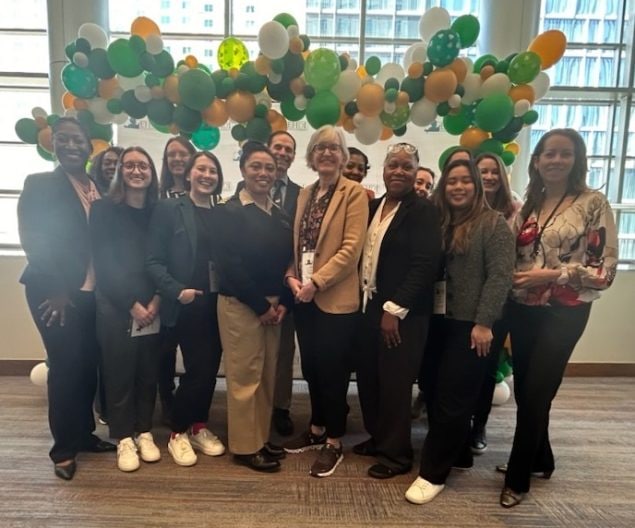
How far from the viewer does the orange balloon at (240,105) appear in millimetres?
2721

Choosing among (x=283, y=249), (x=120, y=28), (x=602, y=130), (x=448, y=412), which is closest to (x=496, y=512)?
(x=448, y=412)

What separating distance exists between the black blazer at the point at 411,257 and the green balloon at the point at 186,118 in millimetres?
1466

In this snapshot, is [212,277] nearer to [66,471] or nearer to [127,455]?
[127,455]

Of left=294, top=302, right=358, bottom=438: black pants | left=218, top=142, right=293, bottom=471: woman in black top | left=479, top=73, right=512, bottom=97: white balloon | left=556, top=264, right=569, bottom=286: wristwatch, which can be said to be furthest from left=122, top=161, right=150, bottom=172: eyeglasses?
left=479, top=73, right=512, bottom=97: white balloon

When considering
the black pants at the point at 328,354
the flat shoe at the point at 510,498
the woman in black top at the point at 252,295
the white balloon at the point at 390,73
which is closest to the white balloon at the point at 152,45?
the woman in black top at the point at 252,295

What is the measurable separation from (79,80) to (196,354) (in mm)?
1775

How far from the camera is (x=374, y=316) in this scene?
212cm

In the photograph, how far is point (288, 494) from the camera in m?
2.04

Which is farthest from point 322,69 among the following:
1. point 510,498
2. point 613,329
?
point 613,329

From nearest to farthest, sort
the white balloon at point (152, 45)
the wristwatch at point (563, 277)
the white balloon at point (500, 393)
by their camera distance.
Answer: the wristwatch at point (563, 277) → the white balloon at point (152, 45) → the white balloon at point (500, 393)

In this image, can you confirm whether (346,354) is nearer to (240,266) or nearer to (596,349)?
(240,266)

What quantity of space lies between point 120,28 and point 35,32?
706 mm

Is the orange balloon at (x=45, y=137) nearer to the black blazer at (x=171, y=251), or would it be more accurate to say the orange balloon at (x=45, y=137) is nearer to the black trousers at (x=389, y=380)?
the black blazer at (x=171, y=251)

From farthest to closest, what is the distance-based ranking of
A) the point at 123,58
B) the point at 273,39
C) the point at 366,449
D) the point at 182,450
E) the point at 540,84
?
the point at 540,84 < the point at 123,58 < the point at 273,39 < the point at 366,449 < the point at 182,450
